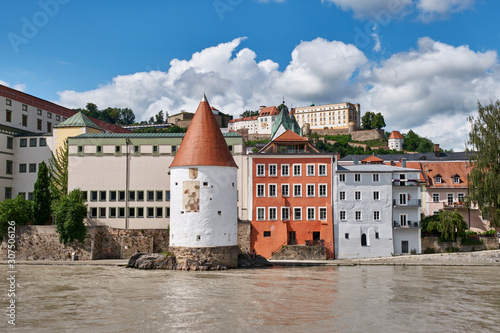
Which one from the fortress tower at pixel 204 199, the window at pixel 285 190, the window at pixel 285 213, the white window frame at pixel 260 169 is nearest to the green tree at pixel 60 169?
the fortress tower at pixel 204 199

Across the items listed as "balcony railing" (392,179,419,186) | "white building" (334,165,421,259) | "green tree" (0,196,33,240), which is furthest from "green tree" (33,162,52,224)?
"balcony railing" (392,179,419,186)

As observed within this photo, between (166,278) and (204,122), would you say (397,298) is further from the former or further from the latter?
(204,122)

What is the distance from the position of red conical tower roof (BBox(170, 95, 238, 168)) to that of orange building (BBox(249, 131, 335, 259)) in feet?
25.1

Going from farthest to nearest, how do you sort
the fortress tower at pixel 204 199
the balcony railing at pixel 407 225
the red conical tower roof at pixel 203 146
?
the balcony railing at pixel 407 225, the red conical tower roof at pixel 203 146, the fortress tower at pixel 204 199

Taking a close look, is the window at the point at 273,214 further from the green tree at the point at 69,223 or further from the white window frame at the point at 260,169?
the green tree at the point at 69,223

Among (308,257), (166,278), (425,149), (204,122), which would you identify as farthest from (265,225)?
(425,149)

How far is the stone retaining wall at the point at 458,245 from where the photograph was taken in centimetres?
4741

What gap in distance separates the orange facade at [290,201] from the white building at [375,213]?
3.99ft

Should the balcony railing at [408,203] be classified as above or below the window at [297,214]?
above

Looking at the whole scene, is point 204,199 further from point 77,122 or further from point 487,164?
point 487,164

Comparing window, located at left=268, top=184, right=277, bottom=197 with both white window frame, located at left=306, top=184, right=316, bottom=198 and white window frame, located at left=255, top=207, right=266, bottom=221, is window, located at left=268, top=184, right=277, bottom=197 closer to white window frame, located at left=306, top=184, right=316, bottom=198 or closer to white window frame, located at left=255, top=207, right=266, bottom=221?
white window frame, located at left=255, top=207, right=266, bottom=221

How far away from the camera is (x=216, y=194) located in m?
40.5

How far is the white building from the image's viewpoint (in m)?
47.8

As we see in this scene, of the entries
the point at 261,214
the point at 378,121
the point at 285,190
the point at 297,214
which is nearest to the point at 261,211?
the point at 261,214
